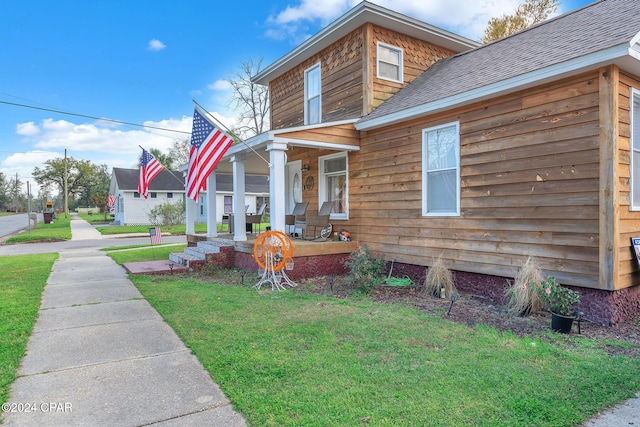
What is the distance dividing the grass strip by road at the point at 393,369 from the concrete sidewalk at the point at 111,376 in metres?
0.17

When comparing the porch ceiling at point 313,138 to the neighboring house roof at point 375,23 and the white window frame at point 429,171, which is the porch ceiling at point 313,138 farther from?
the neighboring house roof at point 375,23

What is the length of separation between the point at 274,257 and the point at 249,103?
22.5 m

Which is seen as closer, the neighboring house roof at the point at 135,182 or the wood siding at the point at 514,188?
the wood siding at the point at 514,188

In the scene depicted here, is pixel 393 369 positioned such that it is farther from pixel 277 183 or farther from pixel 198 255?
pixel 198 255

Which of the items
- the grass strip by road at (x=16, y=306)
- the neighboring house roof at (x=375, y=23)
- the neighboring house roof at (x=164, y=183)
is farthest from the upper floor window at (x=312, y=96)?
the neighboring house roof at (x=164, y=183)

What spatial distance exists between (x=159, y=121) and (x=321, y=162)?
20879 mm

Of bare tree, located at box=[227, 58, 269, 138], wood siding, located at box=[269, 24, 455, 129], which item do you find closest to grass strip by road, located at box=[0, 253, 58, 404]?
wood siding, located at box=[269, 24, 455, 129]

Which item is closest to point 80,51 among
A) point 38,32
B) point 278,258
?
point 38,32

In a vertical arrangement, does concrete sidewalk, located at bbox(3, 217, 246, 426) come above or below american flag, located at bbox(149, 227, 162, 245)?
below

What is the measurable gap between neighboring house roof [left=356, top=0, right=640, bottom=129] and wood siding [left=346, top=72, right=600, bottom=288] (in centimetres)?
29

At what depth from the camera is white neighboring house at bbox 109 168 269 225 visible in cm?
2708

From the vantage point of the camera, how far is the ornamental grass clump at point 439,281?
19.2ft

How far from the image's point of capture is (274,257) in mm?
6641

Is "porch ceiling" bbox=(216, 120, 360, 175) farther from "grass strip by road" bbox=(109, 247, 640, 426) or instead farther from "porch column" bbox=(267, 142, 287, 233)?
"grass strip by road" bbox=(109, 247, 640, 426)
